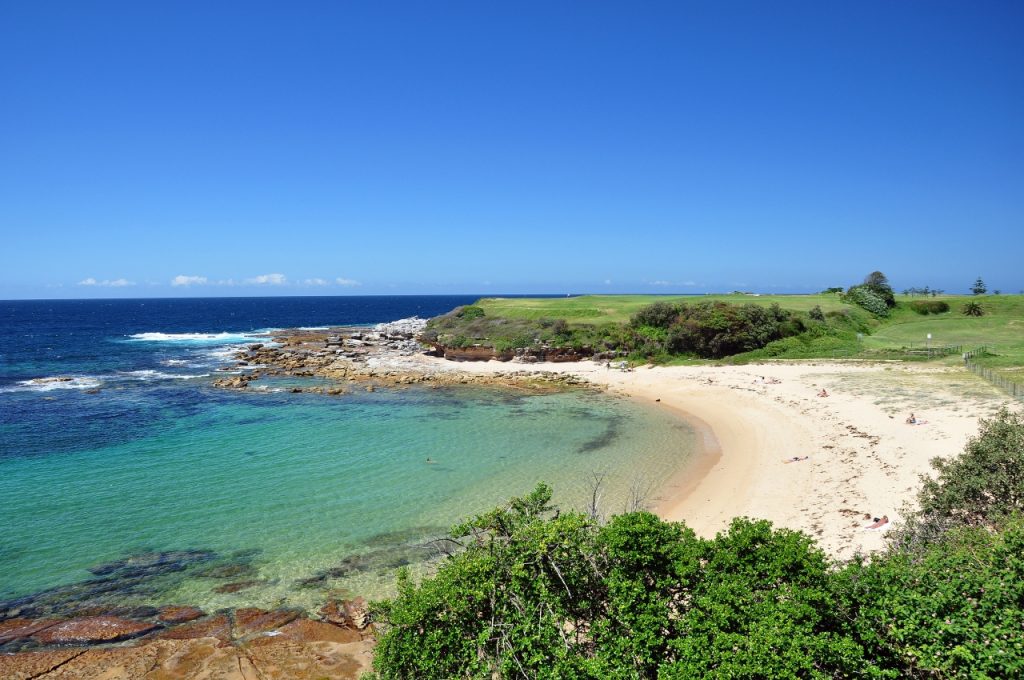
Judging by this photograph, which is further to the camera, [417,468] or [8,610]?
[417,468]

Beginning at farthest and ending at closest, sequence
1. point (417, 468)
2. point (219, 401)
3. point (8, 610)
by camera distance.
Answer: point (219, 401)
point (417, 468)
point (8, 610)

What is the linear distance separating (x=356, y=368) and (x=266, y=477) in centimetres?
2579

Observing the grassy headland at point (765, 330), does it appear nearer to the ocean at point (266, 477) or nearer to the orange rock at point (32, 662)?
the ocean at point (266, 477)

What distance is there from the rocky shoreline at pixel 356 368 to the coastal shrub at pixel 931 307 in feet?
140

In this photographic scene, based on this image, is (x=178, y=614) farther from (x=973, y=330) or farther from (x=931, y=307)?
(x=931, y=307)

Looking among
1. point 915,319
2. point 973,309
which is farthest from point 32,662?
point 973,309

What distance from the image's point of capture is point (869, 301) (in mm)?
57750

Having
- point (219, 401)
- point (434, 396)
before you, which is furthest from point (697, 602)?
point (219, 401)

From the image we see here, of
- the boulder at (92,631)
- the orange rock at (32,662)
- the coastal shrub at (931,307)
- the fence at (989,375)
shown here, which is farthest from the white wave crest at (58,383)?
the coastal shrub at (931,307)

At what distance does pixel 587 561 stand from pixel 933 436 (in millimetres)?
18636

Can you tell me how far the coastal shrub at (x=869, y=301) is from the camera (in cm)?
5725

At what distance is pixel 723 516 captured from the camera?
17.3 meters

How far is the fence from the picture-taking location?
78.9 feet

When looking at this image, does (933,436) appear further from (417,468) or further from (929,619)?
(417,468)
